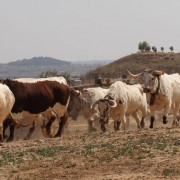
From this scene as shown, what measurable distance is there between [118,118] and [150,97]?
1.41 m

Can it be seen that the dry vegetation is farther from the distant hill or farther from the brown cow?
the distant hill

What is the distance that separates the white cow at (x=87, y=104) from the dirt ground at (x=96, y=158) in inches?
270

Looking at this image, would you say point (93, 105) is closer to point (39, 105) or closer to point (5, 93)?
point (39, 105)

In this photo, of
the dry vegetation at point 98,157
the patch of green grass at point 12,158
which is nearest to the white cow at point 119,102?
the dry vegetation at point 98,157

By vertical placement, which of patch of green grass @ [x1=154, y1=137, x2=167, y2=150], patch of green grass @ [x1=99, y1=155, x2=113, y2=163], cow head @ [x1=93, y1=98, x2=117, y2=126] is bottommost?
patch of green grass @ [x1=99, y1=155, x2=113, y2=163]

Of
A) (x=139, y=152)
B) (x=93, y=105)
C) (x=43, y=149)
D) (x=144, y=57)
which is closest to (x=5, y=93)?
(x=43, y=149)

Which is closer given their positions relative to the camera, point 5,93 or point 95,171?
point 95,171

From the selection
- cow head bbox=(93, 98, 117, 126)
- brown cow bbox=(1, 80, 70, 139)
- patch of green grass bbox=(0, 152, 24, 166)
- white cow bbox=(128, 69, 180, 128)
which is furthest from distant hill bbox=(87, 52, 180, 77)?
patch of green grass bbox=(0, 152, 24, 166)

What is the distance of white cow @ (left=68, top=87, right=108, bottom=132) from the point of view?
22266mm

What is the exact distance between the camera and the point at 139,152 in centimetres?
1241

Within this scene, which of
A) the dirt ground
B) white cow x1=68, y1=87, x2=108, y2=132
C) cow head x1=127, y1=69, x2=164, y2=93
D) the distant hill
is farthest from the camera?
the distant hill

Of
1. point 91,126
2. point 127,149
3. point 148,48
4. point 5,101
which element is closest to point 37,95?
point 5,101

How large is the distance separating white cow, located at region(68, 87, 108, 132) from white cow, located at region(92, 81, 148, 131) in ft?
4.31

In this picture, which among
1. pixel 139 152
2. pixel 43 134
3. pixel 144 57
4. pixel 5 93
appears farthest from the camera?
pixel 144 57
